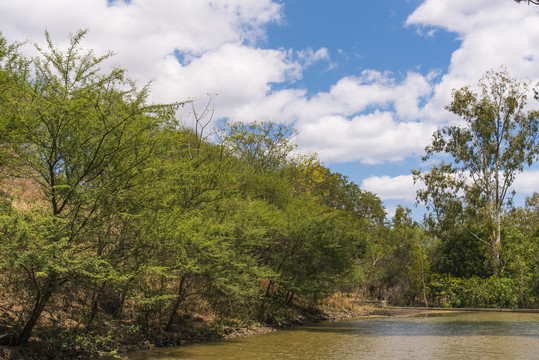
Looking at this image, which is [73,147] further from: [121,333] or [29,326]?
[121,333]

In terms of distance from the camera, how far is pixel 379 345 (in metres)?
14.7

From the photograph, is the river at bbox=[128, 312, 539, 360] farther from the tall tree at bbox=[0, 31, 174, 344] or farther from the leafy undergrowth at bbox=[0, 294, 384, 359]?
the tall tree at bbox=[0, 31, 174, 344]

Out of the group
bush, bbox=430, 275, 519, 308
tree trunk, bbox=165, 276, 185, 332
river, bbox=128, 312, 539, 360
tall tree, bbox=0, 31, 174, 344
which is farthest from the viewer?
bush, bbox=430, 275, 519, 308

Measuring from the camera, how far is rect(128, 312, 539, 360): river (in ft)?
40.6

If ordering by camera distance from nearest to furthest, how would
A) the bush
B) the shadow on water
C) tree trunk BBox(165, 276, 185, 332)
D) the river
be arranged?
the river
tree trunk BBox(165, 276, 185, 332)
the shadow on water
the bush

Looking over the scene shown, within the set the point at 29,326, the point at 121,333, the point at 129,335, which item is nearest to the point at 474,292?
the point at 129,335

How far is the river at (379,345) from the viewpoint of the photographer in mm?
12367

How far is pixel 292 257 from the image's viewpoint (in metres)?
22.2

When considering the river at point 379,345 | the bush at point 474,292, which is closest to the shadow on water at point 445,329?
the river at point 379,345

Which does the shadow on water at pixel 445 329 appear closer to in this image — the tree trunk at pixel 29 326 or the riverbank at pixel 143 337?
the riverbank at pixel 143 337

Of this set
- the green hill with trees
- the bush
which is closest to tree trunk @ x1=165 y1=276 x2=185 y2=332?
the green hill with trees

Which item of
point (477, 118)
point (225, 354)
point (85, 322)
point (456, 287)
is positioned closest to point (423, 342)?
point (225, 354)

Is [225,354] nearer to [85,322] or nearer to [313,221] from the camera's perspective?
[85,322]

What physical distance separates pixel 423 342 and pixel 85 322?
35.9 feet
